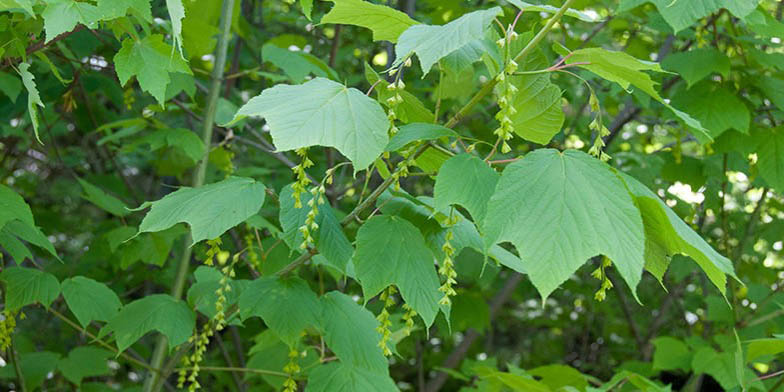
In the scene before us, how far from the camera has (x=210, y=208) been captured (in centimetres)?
178

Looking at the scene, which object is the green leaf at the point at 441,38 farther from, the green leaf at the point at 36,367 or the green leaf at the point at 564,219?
the green leaf at the point at 36,367

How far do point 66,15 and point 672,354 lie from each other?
304 cm

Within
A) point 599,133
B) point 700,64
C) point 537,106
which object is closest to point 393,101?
point 537,106

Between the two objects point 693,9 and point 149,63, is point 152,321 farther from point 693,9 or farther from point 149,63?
point 693,9

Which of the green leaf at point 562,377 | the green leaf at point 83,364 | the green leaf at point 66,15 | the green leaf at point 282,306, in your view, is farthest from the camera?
the green leaf at point 83,364

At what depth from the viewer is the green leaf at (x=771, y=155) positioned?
3.16 m

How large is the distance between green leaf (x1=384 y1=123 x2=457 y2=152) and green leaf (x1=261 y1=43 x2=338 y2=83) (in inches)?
57.9

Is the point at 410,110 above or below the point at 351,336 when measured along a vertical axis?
above

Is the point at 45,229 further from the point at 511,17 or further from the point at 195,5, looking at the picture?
the point at 511,17

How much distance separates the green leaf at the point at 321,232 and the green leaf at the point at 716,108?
1.87m

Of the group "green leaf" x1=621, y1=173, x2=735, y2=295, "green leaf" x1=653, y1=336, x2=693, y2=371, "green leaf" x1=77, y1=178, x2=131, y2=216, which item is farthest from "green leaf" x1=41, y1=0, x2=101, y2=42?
"green leaf" x1=653, y1=336, x2=693, y2=371

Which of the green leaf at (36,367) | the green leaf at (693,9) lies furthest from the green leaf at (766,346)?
the green leaf at (36,367)

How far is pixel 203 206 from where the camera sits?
1788 millimetres

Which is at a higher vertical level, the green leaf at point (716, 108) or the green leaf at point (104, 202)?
the green leaf at point (716, 108)
